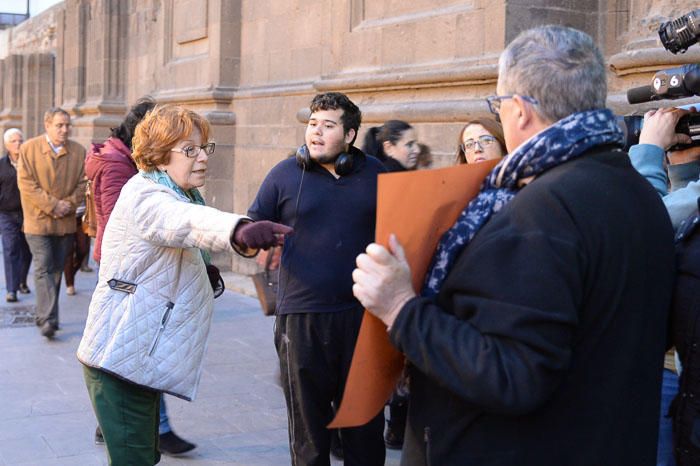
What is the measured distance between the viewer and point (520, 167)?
207cm

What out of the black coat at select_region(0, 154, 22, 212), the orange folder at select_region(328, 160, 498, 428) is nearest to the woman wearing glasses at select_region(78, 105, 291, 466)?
Result: the orange folder at select_region(328, 160, 498, 428)

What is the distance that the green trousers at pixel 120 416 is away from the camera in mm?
3609

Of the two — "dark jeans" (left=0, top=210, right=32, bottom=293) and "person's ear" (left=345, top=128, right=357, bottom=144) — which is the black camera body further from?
"dark jeans" (left=0, top=210, right=32, bottom=293)

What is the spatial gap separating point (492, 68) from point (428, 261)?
4.87m

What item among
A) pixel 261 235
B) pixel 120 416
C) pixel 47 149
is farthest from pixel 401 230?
pixel 47 149

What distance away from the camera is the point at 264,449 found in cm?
534

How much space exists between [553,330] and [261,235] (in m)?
1.26

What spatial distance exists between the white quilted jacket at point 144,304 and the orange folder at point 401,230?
141 cm

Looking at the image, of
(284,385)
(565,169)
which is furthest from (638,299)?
(284,385)

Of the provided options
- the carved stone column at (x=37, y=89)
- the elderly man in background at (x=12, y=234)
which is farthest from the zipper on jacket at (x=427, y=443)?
the carved stone column at (x=37, y=89)

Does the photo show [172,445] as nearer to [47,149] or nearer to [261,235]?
[261,235]

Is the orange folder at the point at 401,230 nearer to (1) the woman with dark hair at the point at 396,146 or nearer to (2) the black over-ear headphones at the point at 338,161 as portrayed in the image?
(2) the black over-ear headphones at the point at 338,161

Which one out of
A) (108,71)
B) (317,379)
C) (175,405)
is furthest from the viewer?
(108,71)

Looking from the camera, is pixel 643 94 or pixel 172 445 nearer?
pixel 643 94
